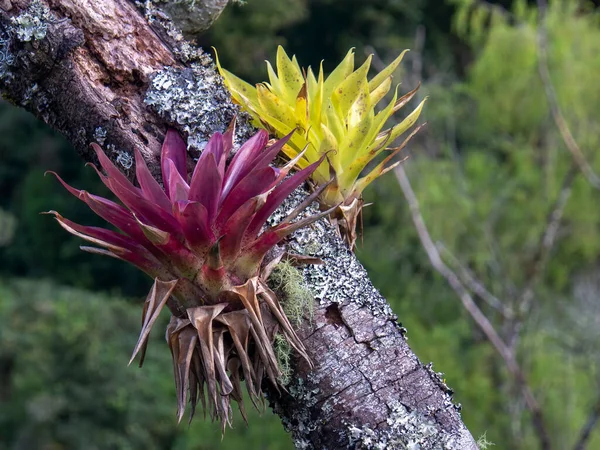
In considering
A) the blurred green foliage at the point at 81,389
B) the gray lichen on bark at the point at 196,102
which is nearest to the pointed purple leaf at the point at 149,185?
the gray lichen on bark at the point at 196,102

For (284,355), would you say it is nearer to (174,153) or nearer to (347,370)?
(347,370)

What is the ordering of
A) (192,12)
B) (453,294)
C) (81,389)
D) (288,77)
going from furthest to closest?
(453,294) < (81,389) < (192,12) < (288,77)

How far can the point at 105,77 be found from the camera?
3.09 ft

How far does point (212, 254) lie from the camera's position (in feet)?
2.66

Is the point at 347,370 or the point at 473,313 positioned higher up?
the point at 347,370

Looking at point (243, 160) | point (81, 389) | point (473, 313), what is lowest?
point (81, 389)

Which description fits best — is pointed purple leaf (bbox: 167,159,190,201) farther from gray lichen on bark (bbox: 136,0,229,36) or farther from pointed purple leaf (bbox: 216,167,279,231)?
gray lichen on bark (bbox: 136,0,229,36)

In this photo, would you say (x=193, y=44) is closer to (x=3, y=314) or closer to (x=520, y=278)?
(x=520, y=278)

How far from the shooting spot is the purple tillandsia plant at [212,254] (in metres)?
0.82

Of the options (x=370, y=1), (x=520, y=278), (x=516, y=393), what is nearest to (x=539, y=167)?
(x=520, y=278)

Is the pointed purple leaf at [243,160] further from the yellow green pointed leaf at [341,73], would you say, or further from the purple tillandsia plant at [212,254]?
the yellow green pointed leaf at [341,73]

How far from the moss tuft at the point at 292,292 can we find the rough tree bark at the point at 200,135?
0.04ft

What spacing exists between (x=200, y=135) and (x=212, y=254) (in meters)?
0.20

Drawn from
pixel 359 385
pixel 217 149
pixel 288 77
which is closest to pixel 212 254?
pixel 217 149
